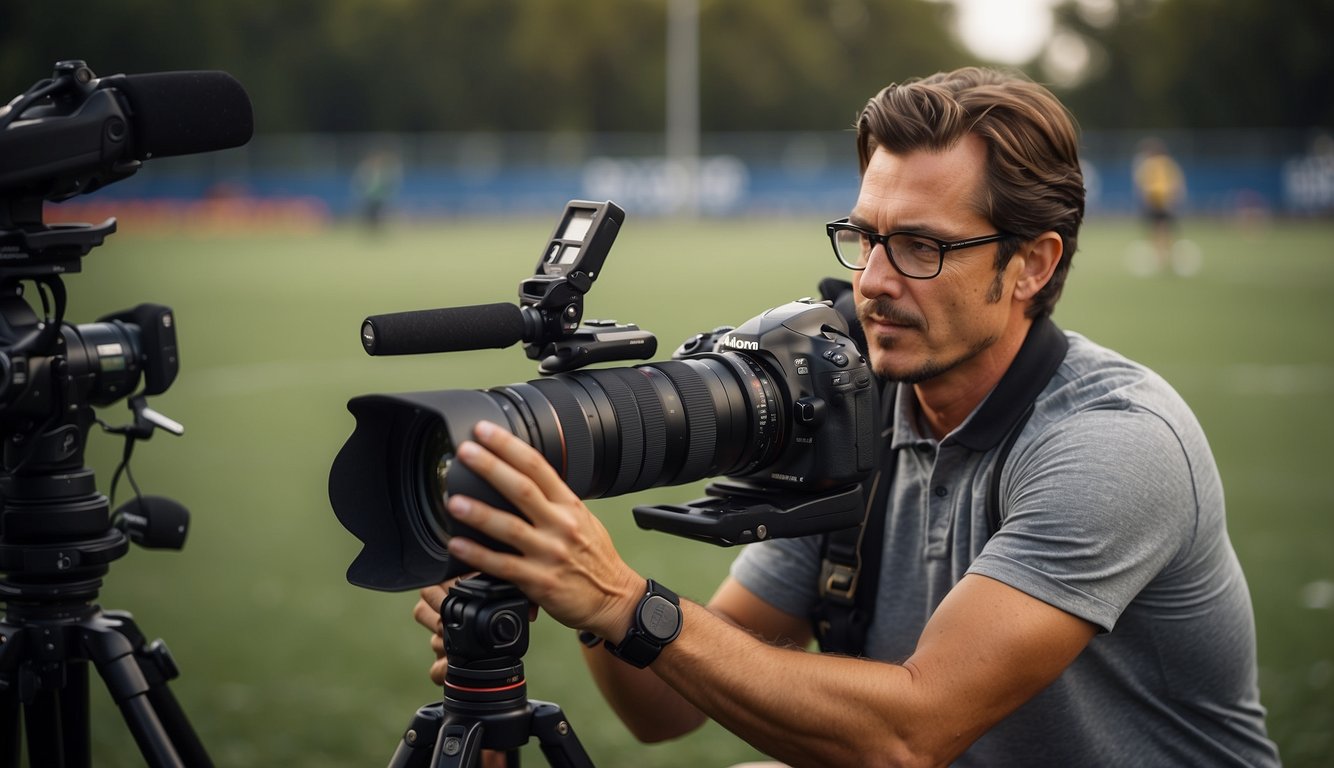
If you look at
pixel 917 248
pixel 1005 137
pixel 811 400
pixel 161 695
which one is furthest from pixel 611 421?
pixel 161 695

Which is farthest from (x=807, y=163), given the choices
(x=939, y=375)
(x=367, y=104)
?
(x=939, y=375)

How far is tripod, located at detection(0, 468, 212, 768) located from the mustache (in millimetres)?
1515

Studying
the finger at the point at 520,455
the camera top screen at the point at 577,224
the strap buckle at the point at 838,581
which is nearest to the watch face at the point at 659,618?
the finger at the point at 520,455

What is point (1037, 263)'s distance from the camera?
2865 mm

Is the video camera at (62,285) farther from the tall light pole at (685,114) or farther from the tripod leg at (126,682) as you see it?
the tall light pole at (685,114)

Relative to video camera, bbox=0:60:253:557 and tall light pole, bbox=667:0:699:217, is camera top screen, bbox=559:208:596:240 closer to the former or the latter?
video camera, bbox=0:60:253:557

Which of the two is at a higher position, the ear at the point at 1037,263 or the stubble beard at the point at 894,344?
the ear at the point at 1037,263

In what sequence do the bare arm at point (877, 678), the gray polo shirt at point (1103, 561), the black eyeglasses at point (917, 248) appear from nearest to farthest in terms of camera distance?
1. the bare arm at point (877, 678)
2. the gray polo shirt at point (1103, 561)
3. the black eyeglasses at point (917, 248)

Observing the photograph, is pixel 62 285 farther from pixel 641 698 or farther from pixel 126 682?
pixel 641 698

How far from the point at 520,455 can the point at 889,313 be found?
102 centimetres

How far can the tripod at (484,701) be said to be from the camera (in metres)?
2.16

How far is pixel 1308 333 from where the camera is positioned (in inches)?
556

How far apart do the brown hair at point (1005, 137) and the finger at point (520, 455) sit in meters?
1.10

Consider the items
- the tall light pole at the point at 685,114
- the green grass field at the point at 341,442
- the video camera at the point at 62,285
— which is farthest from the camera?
the tall light pole at the point at 685,114
